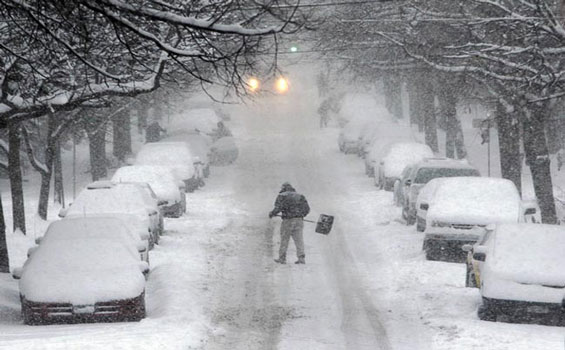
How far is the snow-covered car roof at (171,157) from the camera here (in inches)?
1439

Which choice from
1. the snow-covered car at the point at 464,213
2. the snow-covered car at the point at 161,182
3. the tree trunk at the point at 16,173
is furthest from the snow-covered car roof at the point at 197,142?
the snow-covered car at the point at 464,213

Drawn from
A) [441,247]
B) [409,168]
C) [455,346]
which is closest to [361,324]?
[455,346]

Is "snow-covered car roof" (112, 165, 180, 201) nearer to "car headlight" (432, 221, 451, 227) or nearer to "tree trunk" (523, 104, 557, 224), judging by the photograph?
"car headlight" (432, 221, 451, 227)

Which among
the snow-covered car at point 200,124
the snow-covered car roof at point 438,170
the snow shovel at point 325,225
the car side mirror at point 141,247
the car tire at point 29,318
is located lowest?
the car tire at point 29,318

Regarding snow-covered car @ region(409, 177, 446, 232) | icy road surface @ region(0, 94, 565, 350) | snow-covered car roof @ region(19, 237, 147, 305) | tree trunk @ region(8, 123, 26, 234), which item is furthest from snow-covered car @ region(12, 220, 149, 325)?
snow-covered car @ region(409, 177, 446, 232)

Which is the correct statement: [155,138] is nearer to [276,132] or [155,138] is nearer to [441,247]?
[276,132]

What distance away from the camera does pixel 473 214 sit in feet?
75.2

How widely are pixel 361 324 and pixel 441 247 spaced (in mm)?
6774

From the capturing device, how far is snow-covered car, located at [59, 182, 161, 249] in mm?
23562

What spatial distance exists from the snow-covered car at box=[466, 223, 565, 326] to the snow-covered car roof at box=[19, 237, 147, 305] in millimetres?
5079

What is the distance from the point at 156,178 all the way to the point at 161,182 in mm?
178

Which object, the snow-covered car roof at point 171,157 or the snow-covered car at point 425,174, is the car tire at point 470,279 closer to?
the snow-covered car at point 425,174

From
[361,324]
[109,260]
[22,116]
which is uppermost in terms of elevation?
[22,116]

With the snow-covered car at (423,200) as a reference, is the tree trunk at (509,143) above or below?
above
